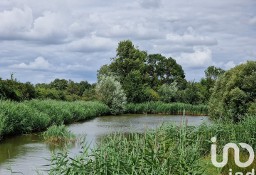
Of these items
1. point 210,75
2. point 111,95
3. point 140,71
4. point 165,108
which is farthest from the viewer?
point 210,75

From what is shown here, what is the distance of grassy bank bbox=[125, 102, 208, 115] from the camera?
48.1 meters

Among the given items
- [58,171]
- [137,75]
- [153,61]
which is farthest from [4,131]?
[153,61]

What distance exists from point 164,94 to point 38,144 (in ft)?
127

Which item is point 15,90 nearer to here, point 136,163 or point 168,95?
point 136,163

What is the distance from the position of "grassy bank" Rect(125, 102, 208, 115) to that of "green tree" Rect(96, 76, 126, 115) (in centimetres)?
265

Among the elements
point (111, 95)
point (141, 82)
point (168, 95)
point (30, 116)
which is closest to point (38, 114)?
point (30, 116)

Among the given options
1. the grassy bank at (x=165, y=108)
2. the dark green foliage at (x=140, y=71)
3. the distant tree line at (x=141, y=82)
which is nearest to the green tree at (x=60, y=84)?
the distant tree line at (x=141, y=82)

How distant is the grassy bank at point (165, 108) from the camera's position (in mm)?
48094

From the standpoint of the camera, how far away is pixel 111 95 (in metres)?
46.5

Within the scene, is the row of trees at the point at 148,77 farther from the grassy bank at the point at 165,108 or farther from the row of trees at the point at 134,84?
the grassy bank at the point at 165,108

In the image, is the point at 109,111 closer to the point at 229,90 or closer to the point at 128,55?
the point at 128,55

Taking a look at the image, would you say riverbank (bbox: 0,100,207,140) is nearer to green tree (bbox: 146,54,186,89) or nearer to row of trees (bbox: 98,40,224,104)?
row of trees (bbox: 98,40,224,104)

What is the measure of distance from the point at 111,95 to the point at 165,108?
6206mm

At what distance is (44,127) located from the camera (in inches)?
961
